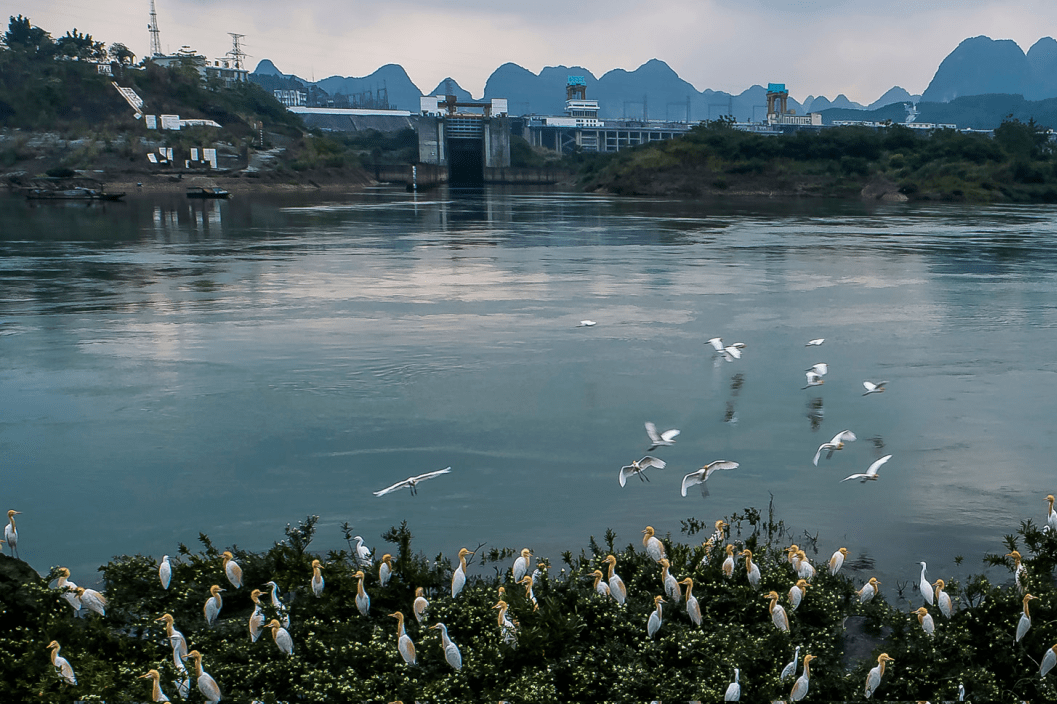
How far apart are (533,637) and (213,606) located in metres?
3.09

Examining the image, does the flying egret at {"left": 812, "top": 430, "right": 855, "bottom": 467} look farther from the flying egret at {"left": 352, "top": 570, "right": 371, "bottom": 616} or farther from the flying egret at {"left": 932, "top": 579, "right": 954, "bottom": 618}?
the flying egret at {"left": 352, "top": 570, "right": 371, "bottom": 616}

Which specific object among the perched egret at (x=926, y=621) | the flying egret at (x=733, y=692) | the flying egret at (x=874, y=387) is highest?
the flying egret at (x=874, y=387)

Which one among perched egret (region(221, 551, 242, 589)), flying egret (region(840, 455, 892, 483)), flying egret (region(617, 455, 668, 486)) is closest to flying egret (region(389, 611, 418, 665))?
perched egret (region(221, 551, 242, 589))

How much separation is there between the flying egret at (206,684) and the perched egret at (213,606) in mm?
1173

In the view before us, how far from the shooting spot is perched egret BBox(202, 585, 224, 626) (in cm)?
841

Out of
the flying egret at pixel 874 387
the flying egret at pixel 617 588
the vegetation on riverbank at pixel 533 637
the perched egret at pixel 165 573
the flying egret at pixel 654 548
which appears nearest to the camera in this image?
the vegetation on riverbank at pixel 533 637

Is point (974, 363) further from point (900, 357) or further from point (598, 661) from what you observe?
point (598, 661)

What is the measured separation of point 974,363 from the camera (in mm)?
18938

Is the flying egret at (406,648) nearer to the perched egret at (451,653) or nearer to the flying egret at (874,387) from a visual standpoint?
the perched egret at (451,653)

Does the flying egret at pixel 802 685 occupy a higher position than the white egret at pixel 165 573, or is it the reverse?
the white egret at pixel 165 573

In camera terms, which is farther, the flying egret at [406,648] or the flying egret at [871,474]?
the flying egret at [871,474]

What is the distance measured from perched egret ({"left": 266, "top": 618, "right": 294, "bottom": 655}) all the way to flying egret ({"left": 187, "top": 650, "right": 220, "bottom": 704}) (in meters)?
0.66

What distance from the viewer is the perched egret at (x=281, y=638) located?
777cm

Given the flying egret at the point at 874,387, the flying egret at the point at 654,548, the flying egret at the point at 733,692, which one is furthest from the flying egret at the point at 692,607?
the flying egret at the point at 874,387
